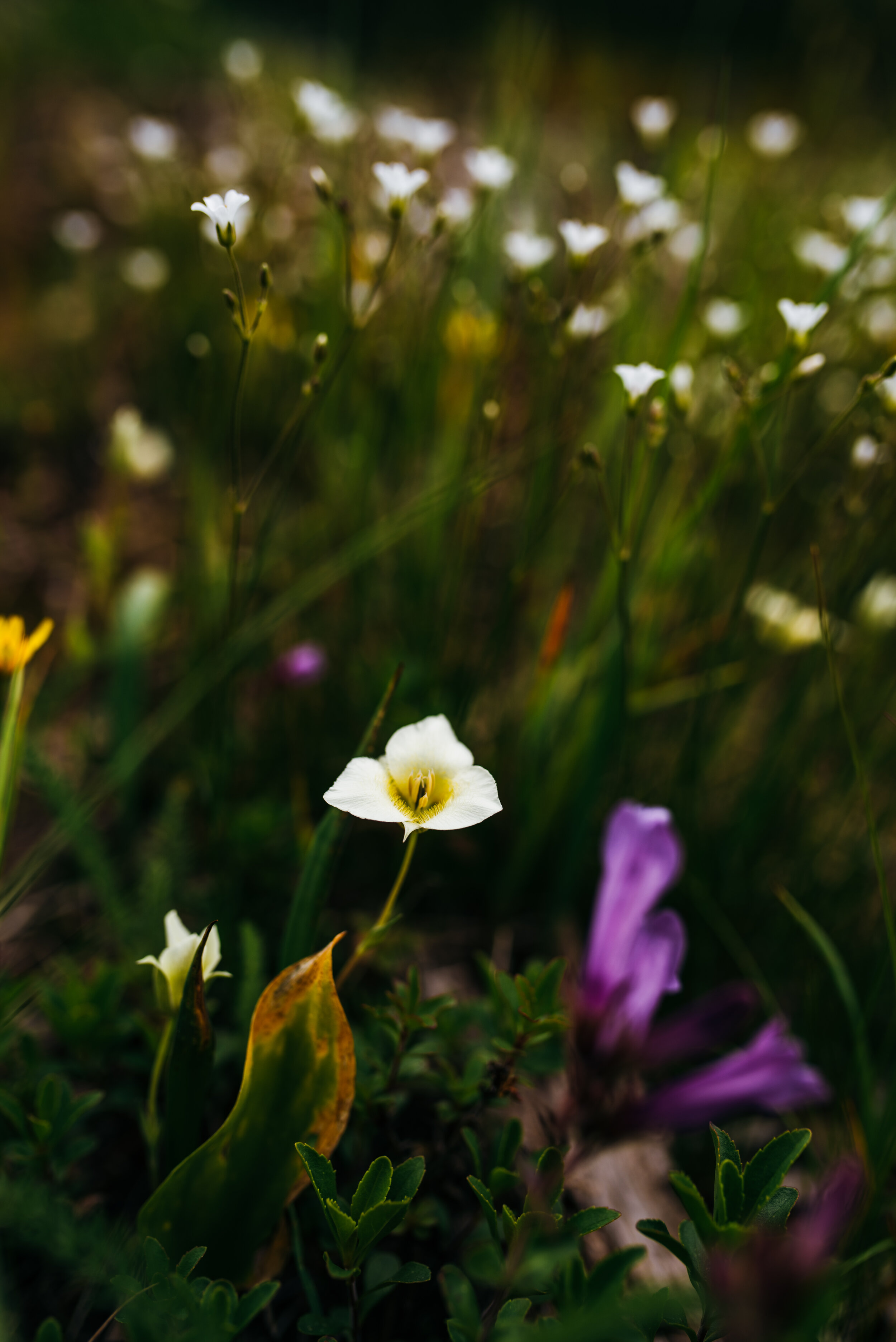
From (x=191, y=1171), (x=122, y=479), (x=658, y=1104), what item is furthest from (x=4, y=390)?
(x=658, y=1104)

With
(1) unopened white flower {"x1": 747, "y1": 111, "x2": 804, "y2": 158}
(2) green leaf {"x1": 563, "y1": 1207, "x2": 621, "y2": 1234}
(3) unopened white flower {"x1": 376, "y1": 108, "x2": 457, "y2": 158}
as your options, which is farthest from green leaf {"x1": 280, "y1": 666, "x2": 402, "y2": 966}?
(1) unopened white flower {"x1": 747, "y1": 111, "x2": 804, "y2": 158}

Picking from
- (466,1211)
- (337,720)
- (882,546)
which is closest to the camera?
(466,1211)

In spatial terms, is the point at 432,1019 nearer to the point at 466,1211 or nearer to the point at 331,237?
the point at 466,1211

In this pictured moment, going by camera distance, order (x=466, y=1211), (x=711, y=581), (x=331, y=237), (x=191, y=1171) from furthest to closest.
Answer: (x=331, y=237), (x=711, y=581), (x=466, y=1211), (x=191, y=1171)

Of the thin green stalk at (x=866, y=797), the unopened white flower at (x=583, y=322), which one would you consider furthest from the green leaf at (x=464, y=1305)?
the unopened white flower at (x=583, y=322)

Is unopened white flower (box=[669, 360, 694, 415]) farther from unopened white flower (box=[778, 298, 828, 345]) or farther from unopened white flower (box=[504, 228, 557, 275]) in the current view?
unopened white flower (box=[504, 228, 557, 275])

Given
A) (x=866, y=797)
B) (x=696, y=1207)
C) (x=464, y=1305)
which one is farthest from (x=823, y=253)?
(x=464, y=1305)

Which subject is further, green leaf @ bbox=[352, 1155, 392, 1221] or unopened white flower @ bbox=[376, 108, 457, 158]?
unopened white flower @ bbox=[376, 108, 457, 158]
